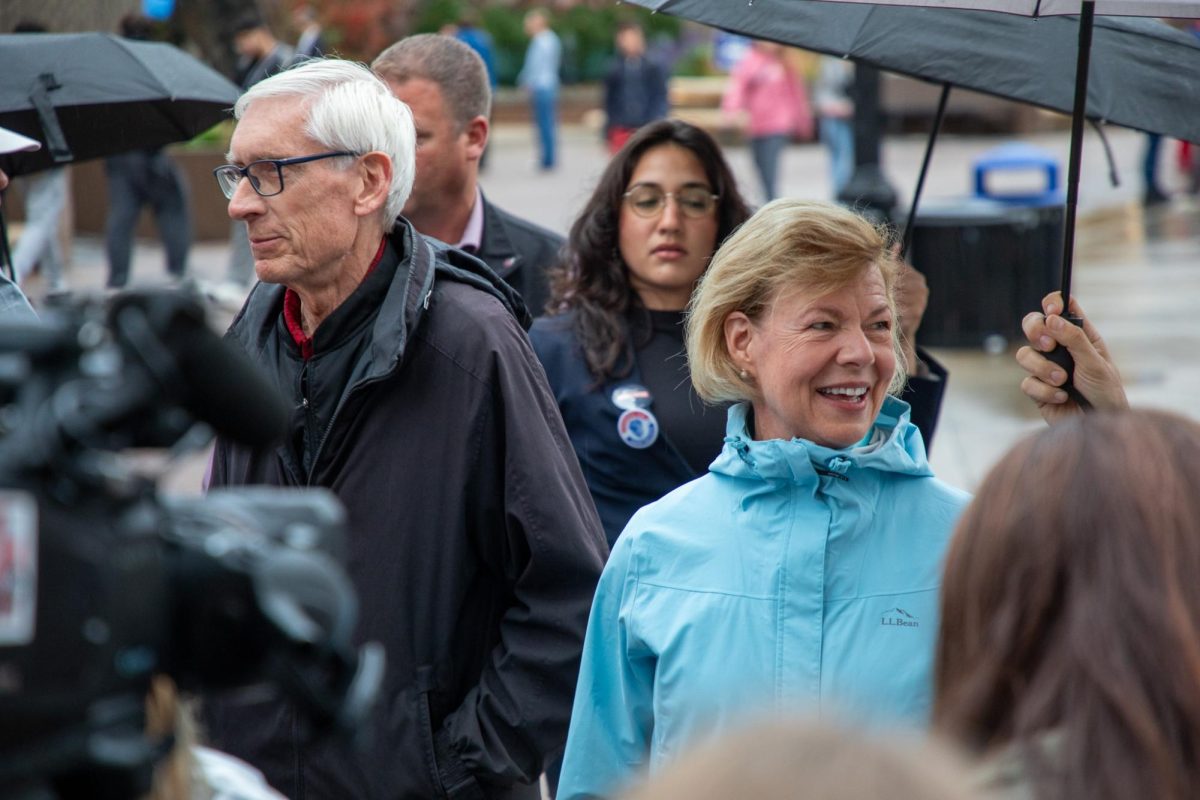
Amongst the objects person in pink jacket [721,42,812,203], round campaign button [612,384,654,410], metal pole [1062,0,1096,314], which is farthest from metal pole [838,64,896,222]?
person in pink jacket [721,42,812,203]

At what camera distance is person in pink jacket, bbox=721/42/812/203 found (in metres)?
17.2

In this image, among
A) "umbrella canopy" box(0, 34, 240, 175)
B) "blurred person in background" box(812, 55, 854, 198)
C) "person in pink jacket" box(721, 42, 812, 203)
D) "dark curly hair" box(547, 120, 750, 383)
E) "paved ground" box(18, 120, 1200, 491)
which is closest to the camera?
"dark curly hair" box(547, 120, 750, 383)

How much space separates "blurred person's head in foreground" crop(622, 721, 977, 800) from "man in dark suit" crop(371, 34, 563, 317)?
135 inches

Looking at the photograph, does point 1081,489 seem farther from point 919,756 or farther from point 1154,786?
point 919,756

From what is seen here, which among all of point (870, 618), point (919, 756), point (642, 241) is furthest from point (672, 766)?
point (642, 241)

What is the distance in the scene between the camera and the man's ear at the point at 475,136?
477cm

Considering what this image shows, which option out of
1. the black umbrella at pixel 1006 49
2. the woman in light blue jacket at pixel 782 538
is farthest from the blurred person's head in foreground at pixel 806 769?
the black umbrella at pixel 1006 49

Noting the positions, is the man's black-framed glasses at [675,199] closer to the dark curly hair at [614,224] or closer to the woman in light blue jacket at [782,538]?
the dark curly hair at [614,224]

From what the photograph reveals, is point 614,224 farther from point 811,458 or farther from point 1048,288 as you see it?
point 1048,288

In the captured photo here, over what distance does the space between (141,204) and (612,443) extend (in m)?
9.52

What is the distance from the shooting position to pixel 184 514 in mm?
1396

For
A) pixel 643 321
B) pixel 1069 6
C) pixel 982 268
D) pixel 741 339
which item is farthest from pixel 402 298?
pixel 982 268

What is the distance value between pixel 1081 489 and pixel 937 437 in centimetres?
732

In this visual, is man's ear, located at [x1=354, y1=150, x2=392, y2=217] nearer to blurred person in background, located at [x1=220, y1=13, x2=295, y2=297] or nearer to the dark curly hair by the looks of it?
the dark curly hair
